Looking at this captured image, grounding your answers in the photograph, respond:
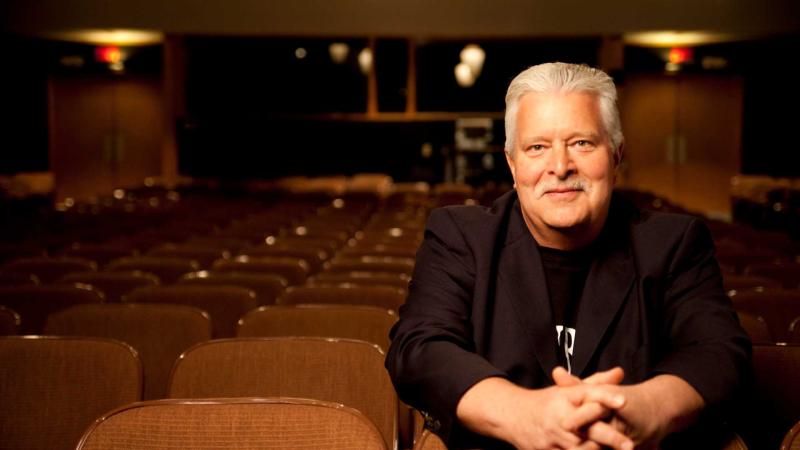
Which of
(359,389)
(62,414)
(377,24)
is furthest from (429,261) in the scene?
(377,24)

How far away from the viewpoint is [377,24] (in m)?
13.2

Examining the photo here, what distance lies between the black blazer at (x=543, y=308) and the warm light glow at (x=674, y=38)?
1191 cm

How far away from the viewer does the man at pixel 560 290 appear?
5.22ft

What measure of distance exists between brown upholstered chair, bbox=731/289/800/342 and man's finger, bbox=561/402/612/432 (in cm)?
197

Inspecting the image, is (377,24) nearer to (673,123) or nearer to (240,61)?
(240,61)

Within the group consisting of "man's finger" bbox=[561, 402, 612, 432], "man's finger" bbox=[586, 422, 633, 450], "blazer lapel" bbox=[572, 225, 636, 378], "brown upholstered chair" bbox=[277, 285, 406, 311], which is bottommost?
"brown upholstered chair" bbox=[277, 285, 406, 311]

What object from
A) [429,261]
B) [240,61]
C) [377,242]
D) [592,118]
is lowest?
[377,242]

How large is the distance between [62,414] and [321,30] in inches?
451

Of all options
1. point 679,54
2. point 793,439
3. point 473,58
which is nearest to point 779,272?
point 793,439

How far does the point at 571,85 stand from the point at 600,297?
429 millimetres

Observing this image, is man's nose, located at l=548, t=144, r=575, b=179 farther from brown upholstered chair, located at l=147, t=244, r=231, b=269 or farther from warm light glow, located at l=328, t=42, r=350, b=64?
warm light glow, located at l=328, t=42, r=350, b=64

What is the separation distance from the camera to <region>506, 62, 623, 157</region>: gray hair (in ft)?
5.55

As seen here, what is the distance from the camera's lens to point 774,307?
3178 millimetres

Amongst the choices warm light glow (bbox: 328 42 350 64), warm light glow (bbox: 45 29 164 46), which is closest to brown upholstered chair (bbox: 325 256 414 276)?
warm light glow (bbox: 45 29 164 46)
